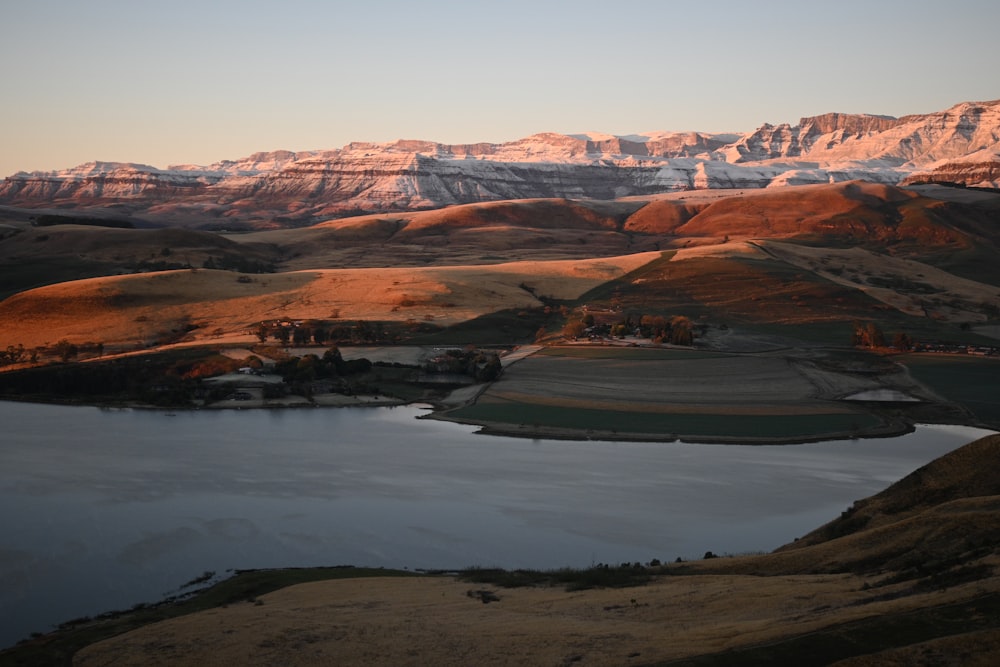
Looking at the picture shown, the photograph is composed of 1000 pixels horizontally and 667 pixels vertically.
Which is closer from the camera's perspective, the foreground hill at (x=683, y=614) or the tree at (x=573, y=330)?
the foreground hill at (x=683, y=614)

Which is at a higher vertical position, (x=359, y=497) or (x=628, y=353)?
(x=628, y=353)

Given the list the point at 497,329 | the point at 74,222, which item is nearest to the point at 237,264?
the point at 74,222

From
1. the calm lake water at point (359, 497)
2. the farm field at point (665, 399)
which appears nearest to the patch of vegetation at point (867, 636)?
the calm lake water at point (359, 497)

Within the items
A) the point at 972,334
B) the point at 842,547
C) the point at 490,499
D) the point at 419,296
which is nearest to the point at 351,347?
the point at 419,296

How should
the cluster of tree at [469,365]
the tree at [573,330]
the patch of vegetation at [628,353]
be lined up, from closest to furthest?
the cluster of tree at [469,365] < the patch of vegetation at [628,353] < the tree at [573,330]

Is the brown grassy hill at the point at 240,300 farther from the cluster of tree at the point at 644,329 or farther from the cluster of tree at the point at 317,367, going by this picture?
the cluster of tree at the point at 317,367

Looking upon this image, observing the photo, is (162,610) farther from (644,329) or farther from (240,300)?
(240,300)
